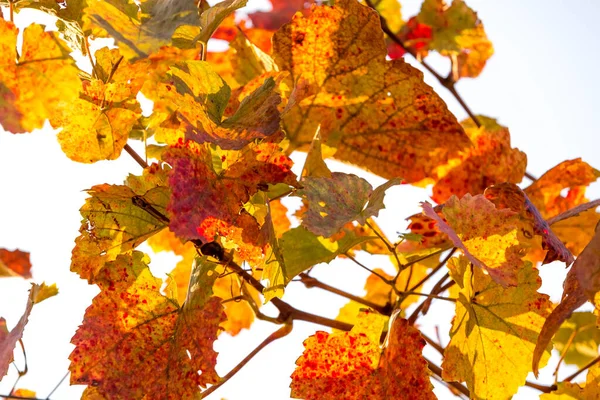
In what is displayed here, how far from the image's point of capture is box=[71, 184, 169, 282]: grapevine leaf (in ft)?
1.84

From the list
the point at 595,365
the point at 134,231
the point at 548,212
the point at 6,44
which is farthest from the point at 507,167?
the point at 6,44

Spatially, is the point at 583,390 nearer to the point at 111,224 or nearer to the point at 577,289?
the point at 577,289

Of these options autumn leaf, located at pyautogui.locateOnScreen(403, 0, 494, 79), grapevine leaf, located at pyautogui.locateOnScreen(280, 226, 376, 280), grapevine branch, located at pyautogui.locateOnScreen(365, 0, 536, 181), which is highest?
autumn leaf, located at pyautogui.locateOnScreen(403, 0, 494, 79)

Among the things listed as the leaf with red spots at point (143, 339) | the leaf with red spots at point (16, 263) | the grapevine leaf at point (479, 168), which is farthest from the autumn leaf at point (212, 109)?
the leaf with red spots at point (16, 263)

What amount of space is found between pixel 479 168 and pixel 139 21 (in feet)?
1.43

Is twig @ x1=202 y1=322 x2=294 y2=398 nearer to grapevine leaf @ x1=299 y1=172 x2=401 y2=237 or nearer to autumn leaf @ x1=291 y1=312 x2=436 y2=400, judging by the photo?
autumn leaf @ x1=291 y1=312 x2=436 y2=400

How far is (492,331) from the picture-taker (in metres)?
0.61

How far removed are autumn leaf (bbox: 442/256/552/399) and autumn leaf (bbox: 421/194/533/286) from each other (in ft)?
0.15

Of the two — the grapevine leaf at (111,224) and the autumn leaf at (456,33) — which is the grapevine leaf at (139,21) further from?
the autumn leaf at (456,33)

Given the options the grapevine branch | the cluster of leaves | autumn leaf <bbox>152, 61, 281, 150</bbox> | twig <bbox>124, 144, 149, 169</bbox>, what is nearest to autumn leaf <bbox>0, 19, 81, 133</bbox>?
the cluster of leaves

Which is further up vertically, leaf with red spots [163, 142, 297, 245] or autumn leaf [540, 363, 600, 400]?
leaf with red spots [163, 142, 297, 245]

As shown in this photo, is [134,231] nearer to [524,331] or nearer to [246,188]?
[246,188]

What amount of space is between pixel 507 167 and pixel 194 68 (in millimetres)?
433

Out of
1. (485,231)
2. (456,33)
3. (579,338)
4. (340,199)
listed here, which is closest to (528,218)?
(485,231)
